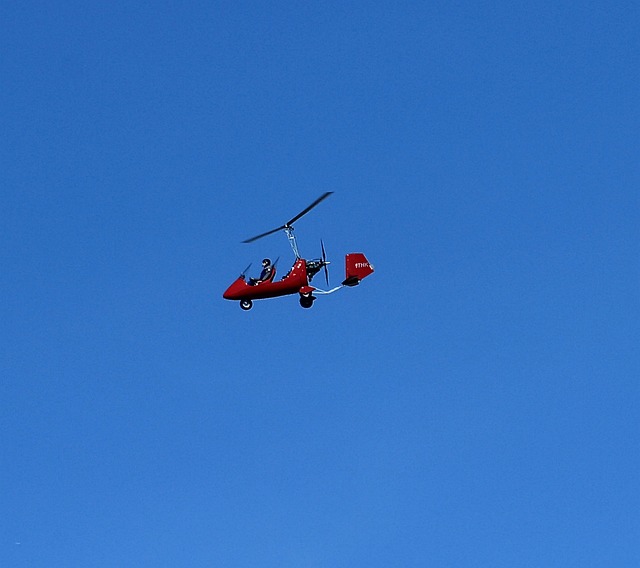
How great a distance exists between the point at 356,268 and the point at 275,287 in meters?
8.07

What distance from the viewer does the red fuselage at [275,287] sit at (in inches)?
5640

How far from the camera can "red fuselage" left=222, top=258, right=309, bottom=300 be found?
143 m

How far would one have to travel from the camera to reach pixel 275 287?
143875 mm

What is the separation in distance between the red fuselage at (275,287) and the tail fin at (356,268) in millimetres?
4396

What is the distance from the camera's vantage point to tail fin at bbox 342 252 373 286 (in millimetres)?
145500

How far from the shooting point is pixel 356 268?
146375 mm

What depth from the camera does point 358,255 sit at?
482 ft

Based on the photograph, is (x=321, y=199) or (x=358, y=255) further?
(x=358, y=255)

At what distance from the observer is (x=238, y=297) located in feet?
473

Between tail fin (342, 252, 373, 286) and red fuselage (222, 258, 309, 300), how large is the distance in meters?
4.40

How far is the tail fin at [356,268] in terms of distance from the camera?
146 metres

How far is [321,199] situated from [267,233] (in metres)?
7.14

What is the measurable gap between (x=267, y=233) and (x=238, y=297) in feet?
21.9
